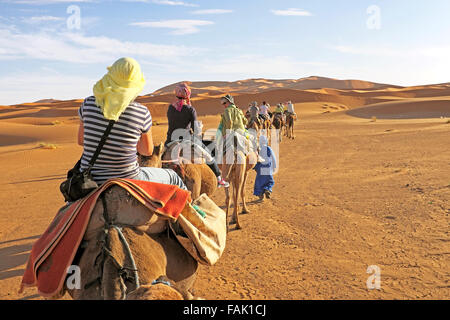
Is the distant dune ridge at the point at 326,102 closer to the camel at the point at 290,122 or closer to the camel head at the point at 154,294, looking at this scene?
the camel at the point at 290,122

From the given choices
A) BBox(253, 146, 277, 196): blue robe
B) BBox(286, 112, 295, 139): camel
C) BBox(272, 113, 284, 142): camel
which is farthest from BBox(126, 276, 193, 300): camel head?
BBox(286, 112, 295, 139): camel

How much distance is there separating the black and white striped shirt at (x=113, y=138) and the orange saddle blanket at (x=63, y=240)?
276 millimetres

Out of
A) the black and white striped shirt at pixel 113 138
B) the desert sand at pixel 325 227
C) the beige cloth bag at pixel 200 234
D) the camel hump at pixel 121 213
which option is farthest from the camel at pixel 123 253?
the desert sand at pixel 325 227

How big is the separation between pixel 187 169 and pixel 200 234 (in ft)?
8.56

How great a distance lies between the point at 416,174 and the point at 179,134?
27.0 ft

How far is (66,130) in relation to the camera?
1110 inches

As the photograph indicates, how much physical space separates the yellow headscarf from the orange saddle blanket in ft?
1.83

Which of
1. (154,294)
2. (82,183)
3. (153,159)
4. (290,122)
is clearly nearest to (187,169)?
(153,159)

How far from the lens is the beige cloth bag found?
318 cm

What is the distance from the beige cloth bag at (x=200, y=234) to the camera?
318 centimetres

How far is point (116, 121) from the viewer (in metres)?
3.01

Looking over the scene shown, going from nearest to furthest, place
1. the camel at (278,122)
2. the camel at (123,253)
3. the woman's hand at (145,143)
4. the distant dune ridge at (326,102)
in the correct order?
the camel at (123,253) → the woman's hand at (145,143) → the camel at (278,122) → the distant dune ridge at (326,102)

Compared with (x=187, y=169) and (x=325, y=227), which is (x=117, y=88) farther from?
(x=325, y=227)
